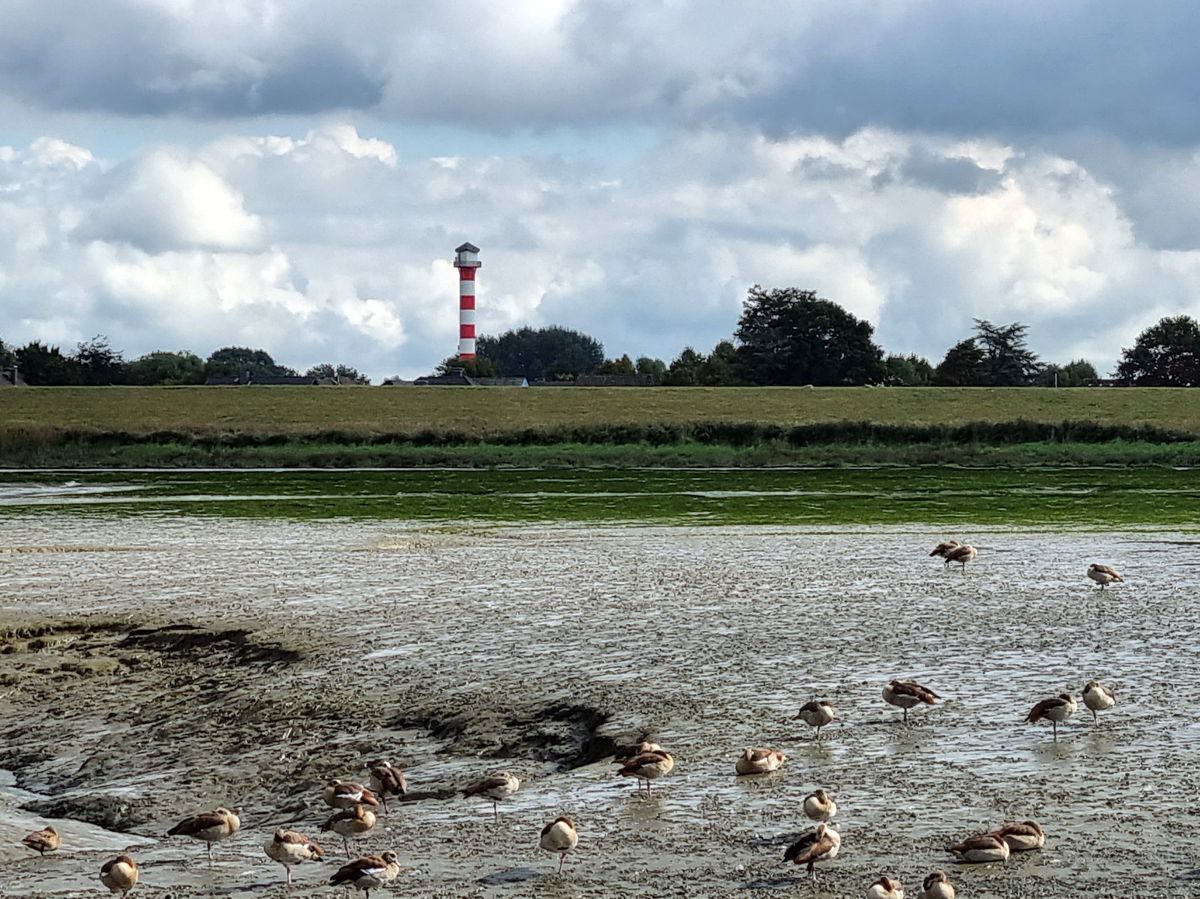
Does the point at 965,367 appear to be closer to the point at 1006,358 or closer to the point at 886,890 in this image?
the point at 1006,358

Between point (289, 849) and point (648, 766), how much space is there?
2491 millimetres

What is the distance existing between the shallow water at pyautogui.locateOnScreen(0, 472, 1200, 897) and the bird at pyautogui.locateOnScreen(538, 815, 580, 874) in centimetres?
15

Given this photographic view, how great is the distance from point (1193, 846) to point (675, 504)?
31015 millimetres

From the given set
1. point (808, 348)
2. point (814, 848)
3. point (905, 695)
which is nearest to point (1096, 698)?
point (905, 695)

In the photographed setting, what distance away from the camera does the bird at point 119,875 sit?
8.76 metres

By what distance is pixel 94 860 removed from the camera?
10.0 metres

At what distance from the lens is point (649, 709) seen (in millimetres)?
13492

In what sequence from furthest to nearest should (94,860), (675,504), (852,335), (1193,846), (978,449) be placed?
1. (852,335)
2. (978,449)
3. (675,504)
4. (94,860)
5. (1193,846)

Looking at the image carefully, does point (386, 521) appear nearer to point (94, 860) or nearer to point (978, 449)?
point (94, 860)

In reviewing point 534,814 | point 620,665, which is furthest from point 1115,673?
point 534,814

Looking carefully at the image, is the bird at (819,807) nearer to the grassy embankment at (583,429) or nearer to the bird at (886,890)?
the bird at (886,890)

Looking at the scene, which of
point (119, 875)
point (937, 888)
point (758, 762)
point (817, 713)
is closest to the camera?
point (937, 888)

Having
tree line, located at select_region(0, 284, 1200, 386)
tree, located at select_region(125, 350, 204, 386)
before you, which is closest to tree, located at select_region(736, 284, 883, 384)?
tree line, located at select_region(0, 284, 1200, 386)

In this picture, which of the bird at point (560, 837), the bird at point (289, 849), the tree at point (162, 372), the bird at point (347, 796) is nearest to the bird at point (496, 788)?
the bird at point (347, 796)
